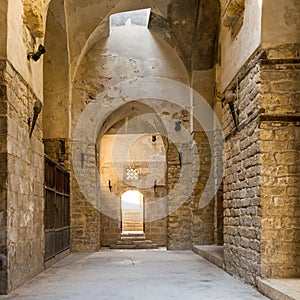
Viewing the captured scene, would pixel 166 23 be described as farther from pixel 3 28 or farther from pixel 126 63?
pixel 3 28

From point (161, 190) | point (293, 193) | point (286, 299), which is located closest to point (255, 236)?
point (293, 193)

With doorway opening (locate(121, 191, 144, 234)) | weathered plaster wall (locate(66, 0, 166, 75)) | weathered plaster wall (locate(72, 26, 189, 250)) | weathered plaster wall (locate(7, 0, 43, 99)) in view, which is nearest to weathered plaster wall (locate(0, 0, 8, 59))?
weathered plaster wall (locate(7, 0, 43, 99))

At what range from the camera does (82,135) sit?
454 inches

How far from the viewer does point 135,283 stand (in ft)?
19.2

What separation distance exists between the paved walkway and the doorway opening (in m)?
11.5

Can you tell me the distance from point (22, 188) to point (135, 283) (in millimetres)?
1796

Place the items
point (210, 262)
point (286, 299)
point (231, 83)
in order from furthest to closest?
point (210, 262)
point (231, 83)
point (286, 299)

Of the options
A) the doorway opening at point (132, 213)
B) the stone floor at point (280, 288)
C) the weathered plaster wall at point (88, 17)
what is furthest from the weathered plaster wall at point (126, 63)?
the doorway opening at point (132, 213)

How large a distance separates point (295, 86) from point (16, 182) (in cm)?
326

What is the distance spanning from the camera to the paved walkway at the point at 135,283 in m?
4.97

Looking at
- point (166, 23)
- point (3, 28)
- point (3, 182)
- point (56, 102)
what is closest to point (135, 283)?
point (3, 182)

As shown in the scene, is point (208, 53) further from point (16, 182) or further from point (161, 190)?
point (161, 190)

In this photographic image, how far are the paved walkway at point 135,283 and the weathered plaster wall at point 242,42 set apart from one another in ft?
8.65

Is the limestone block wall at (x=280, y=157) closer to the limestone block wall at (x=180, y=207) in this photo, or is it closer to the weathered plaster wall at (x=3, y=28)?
the weathered plaster wall at (x=3, y=28)
